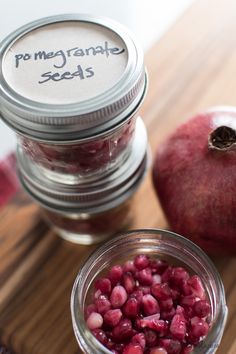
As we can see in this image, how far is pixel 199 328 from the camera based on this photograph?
2.45ft

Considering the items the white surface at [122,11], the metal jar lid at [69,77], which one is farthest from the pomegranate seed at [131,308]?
the white surface at [122,11]

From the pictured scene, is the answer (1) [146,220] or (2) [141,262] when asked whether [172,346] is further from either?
(1) [146,220]

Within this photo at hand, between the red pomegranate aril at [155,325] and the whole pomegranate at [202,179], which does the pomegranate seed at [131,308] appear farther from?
the whole pomegranate at [202,179]

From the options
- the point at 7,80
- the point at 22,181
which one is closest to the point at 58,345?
the point at 22,181

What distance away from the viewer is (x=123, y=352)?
0.74 metres

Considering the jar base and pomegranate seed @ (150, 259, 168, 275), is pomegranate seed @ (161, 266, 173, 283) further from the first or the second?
the jar base

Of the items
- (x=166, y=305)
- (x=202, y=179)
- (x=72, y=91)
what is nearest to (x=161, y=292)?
Answer: (x=166, y=305)

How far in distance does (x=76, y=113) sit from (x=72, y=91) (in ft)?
0.15

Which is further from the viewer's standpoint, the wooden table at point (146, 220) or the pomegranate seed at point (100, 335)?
the wooden table at point (146, 220)

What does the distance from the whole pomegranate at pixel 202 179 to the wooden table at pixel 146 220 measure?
0.08m

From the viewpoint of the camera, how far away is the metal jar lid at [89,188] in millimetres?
854

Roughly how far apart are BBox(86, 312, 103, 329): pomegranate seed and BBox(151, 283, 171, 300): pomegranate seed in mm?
80

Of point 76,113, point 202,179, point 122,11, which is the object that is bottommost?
point 122,11

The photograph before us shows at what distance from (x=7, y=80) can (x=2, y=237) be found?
308 millimetres
